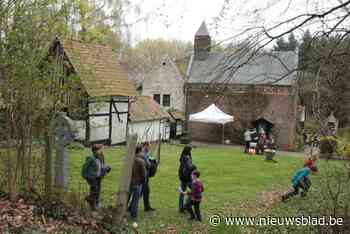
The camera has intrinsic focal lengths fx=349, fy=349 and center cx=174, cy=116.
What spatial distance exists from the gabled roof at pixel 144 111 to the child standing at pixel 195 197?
15536 mm

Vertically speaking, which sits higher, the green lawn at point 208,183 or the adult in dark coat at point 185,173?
the adult in dark coat at point 185,173

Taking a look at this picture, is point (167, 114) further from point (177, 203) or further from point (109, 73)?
point (177, 203)

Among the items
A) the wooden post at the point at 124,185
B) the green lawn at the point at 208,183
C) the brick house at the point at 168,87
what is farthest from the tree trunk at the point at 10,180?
the brick house at the point at 168,87

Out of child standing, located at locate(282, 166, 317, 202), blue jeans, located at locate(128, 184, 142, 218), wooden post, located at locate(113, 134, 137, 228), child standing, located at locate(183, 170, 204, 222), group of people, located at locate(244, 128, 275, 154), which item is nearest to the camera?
wooden post, located at locate(113, 134, 137, 228)

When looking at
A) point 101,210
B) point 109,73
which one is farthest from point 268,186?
point 109,73

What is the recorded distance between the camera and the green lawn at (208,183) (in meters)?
7.68

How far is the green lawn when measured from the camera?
25.2 feet

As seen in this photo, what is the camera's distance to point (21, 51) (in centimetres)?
548

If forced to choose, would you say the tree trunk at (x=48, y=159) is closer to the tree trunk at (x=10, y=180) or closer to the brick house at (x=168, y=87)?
the tree trunk at (x=10, y=180)

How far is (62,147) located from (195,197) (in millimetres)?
3053

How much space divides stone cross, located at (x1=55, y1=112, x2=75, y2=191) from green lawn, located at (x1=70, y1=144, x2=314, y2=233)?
13.8 inches

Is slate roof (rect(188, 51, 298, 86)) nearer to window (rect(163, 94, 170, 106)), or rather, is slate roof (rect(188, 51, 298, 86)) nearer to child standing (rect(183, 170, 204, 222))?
child standing (rect(183, 170, 204, 222))

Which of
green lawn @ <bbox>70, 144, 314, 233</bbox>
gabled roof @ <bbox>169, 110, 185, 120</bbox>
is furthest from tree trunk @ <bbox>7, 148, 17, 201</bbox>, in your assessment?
gabled roof @ <bbox>169, 110, 185, 120</bbox>

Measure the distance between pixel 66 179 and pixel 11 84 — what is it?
189 cm
